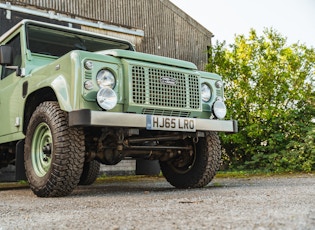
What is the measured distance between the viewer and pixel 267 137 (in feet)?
34.6

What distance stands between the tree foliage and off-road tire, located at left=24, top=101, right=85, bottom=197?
20.6ft

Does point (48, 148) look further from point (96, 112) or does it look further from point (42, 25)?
point (42, 25)

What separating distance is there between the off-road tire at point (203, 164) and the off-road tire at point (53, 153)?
161cm

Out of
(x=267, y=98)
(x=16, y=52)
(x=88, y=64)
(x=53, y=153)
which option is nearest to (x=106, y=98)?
(x=88, y=64)

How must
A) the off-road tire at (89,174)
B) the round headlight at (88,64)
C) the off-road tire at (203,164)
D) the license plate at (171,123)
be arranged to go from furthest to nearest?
1. the off-road tire at (89,174)
2. the off-road tire at (203,164)
3. the license plate at (171,123)
4. the round headlight at (88,64)

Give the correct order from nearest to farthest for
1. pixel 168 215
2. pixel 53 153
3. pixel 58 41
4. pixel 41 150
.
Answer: pixel 168 215, pixel 53 153, pixel 41 150, pixel 58 41

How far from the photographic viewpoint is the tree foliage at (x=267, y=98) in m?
10.2

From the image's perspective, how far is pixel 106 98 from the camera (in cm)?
426

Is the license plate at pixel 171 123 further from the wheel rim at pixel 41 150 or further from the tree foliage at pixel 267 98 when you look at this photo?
the tree foliage at pixel 267 98

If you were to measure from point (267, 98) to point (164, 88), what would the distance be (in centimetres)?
667

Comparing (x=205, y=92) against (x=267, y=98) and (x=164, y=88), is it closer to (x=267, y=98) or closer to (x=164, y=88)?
(x=164, y=88)

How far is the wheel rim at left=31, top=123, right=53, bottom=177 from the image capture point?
4.56 meters

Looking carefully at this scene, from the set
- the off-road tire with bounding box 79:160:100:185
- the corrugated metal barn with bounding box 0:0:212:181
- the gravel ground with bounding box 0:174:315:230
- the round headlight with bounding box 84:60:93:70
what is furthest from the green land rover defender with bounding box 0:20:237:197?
the corrugated metal barn with bounding box 0:0:212:181

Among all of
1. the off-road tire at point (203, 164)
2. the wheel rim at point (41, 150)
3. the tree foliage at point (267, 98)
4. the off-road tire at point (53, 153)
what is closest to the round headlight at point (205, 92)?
the off-road tire at point (203, 164)
